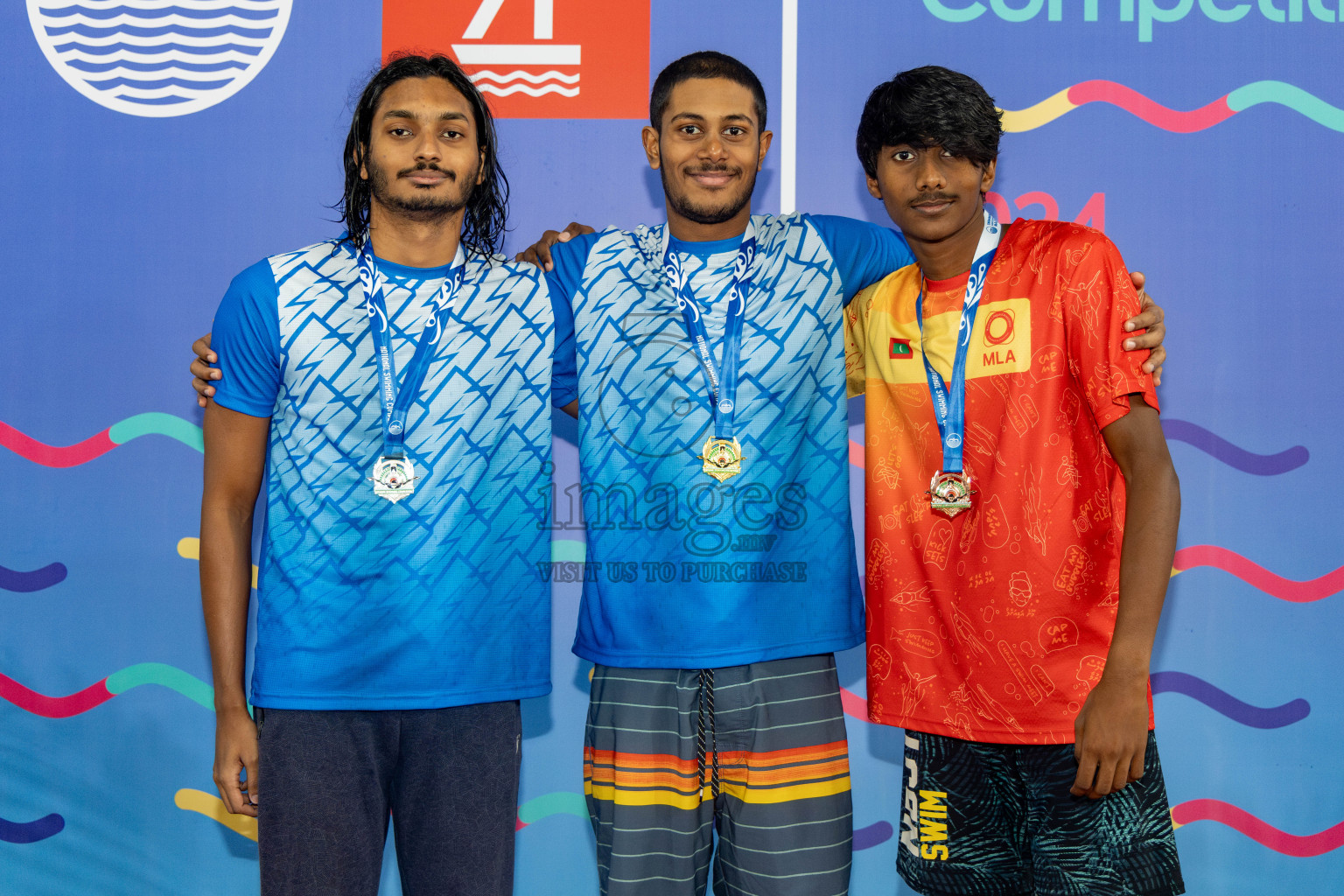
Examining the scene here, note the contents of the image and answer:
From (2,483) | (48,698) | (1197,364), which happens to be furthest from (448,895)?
(1197,364)

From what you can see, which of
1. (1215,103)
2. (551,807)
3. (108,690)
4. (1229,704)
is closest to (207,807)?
(108,690)

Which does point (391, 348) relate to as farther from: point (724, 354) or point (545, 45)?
point (545, 45)

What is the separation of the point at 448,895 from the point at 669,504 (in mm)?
866

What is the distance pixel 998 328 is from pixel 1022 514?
361 millimetres

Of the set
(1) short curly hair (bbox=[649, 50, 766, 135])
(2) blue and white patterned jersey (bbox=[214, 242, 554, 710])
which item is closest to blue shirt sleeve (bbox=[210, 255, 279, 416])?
(2) blue and white patterned jersey (bbox=[214, 242, 554, 710])

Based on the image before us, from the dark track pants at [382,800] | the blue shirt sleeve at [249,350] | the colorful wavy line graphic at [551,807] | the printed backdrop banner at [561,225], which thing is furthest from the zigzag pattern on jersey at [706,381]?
the colorful wavy line graphic at [551,807]

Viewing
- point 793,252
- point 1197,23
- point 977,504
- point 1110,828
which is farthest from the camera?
point 1197,23

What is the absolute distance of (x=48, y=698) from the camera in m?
2.91

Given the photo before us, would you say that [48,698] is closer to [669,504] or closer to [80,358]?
[80,358]

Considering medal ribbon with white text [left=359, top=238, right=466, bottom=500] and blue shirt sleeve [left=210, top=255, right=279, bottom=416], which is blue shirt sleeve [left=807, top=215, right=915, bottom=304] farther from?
blue shirt sleeve [left=210, top=255, right=279, bottom=416]

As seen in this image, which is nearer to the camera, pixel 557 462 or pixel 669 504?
pixel 669 504

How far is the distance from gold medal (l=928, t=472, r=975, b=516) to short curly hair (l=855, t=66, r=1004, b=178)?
2.08ft

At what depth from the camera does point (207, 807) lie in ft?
9.52

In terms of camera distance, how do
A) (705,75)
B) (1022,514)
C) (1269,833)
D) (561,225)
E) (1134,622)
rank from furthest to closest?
(561,225) → (1269,833) → (705,75) → (1022,514) → (1134,622)
